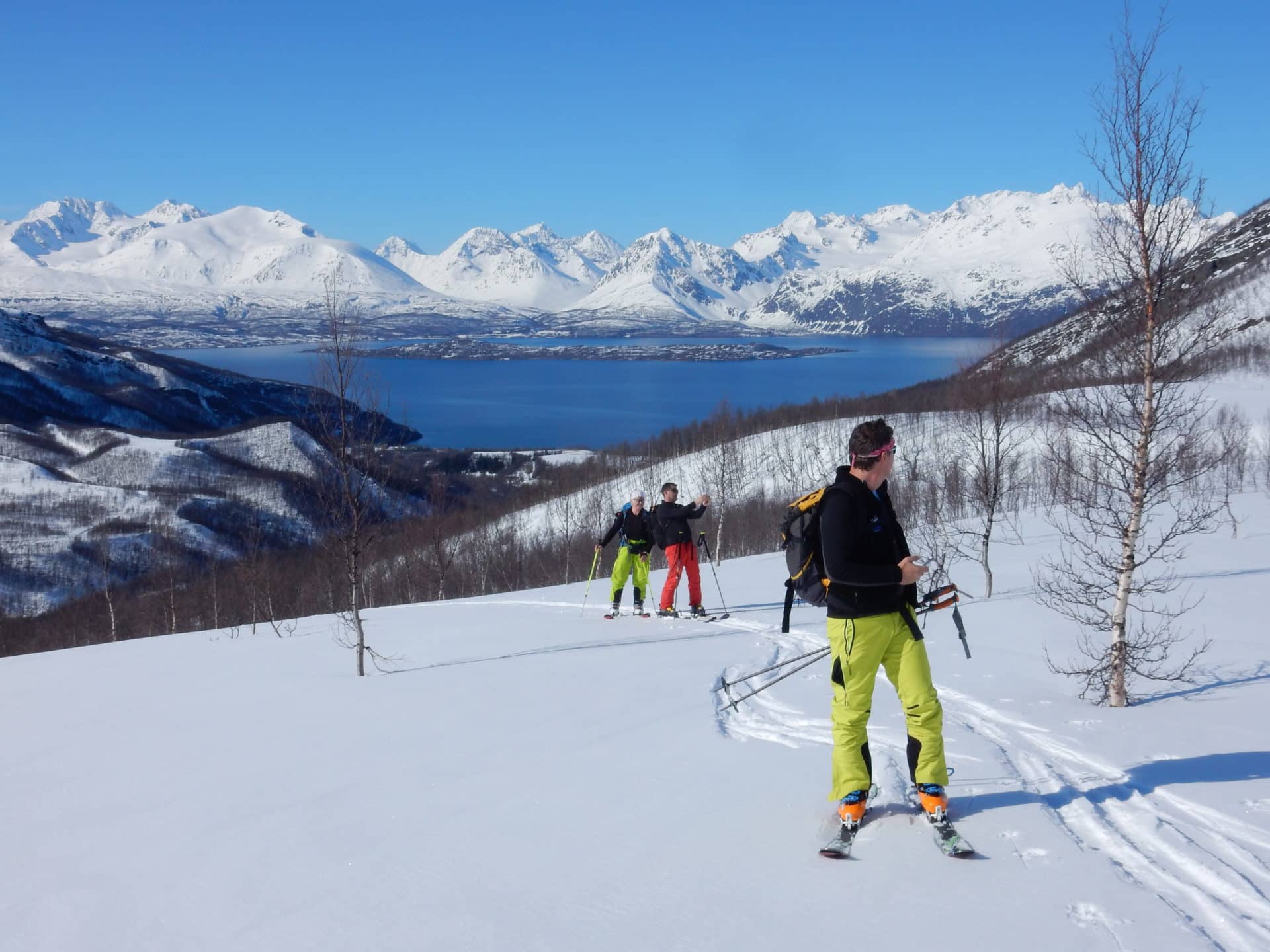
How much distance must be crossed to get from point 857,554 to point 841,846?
1.58m

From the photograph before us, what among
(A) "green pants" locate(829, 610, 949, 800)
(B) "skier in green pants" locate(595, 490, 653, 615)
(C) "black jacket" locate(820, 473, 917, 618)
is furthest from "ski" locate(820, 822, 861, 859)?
(B) "skier in green pants" locate(595, 490, 653, 615)

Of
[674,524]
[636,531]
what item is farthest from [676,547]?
[636,531]

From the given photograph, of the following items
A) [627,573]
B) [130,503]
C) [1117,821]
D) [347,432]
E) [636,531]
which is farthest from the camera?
[130,503]

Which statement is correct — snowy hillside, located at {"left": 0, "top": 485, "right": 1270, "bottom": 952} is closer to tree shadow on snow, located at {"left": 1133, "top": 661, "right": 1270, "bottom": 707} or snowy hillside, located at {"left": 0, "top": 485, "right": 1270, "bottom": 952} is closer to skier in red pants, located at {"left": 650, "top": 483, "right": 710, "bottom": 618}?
tree shadow on snow, located at {"left": 1133, "top": 661, "right": 1270, "bottom": 707}

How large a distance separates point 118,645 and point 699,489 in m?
58.2

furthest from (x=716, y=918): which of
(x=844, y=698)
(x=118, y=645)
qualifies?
(x=118, y=645)

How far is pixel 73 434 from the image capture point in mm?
119625

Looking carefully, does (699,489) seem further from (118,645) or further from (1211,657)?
(1211,657)

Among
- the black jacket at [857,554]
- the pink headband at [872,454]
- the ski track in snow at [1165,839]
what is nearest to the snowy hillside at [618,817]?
the ski track in snow at [1165,839]

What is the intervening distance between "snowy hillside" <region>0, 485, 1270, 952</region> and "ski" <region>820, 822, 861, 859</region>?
0.09m

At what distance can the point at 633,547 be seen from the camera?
14.7 metres

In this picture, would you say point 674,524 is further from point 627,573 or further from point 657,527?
point 627,573

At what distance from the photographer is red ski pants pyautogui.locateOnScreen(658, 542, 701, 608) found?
1408 centimetres

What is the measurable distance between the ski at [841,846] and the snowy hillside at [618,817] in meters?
0.09
